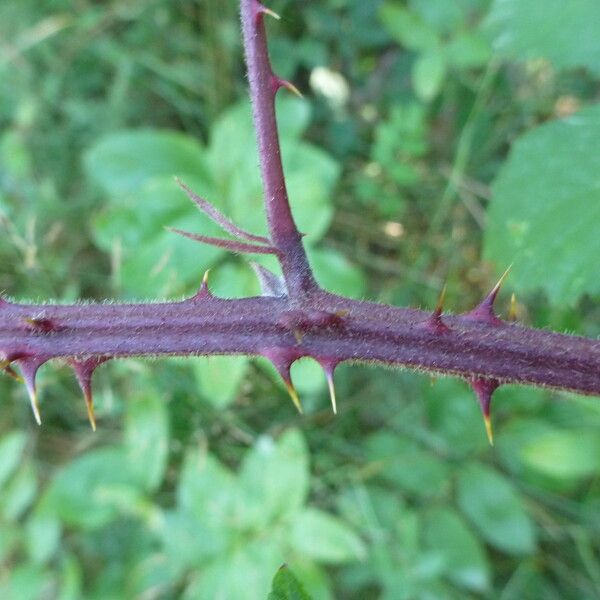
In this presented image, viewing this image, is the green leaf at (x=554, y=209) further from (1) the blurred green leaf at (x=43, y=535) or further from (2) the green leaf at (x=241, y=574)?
(1) the blurred green leaf at (x=43, y=535)

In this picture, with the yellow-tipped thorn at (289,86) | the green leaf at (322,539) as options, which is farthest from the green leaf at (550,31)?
the green leaf at (322,539)

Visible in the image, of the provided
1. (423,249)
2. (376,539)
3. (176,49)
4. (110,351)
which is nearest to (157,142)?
(176,49)

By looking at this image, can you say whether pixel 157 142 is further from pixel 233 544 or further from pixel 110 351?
pixel 110 351

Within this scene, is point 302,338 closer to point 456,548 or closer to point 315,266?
point 315,266

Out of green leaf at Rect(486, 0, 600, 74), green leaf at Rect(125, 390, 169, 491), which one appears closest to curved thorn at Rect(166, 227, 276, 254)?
green leaf at Rect(486, 0, 600, 74)

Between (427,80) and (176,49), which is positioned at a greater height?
(427,80)
